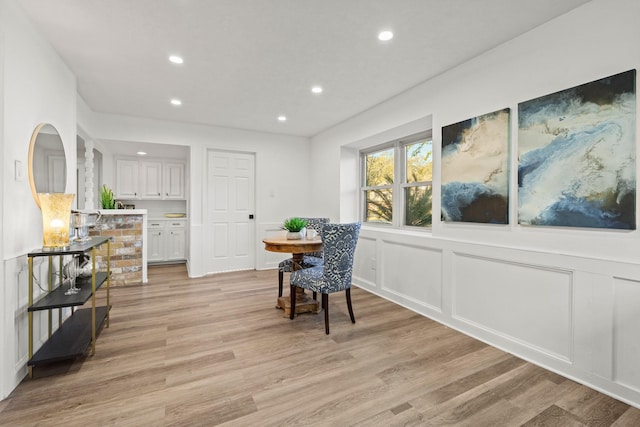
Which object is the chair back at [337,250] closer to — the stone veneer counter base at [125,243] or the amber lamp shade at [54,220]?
the amber lamp shade at [54,220]

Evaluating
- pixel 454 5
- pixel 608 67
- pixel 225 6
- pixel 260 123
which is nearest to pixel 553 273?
pixel 608 67

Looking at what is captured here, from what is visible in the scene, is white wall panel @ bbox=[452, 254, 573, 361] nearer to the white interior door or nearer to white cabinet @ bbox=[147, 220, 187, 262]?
the white interior door

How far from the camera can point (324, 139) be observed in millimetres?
5246

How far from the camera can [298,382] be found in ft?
6.47

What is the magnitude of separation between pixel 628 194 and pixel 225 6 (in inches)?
111

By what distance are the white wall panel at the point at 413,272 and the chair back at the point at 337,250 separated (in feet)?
2.95

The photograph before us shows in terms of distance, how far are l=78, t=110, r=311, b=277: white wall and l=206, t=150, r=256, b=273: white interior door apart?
140mm

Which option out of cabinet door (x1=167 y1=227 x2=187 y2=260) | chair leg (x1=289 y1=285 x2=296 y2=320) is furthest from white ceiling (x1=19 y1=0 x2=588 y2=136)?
cabinet door (x1=167 y1=227 x2=187 y2=260)

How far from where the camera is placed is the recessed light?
2274mm

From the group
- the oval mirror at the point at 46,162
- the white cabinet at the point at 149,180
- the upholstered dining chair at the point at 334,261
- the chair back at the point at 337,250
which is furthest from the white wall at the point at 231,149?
the chair back at the point at 337,250

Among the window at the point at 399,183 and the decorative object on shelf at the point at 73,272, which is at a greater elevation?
the window at the point at 399,183

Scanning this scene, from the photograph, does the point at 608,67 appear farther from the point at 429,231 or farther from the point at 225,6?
the point at 225,6

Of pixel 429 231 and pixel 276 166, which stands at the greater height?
pixel 276 166

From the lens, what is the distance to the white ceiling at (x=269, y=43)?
2006 millimetres
